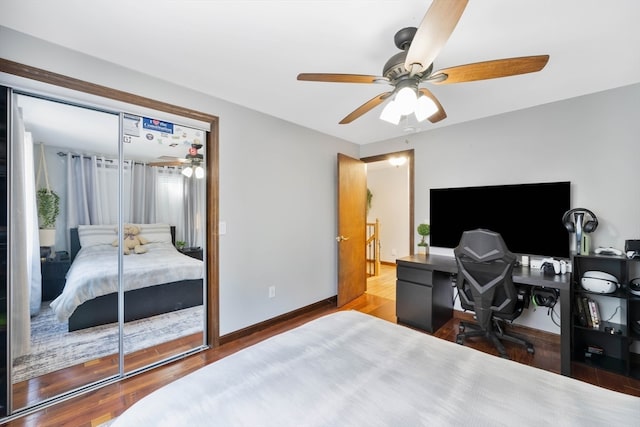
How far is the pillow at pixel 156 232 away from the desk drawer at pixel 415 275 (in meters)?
2.49

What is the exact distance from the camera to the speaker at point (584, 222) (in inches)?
89.4

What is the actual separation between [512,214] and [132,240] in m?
3.69

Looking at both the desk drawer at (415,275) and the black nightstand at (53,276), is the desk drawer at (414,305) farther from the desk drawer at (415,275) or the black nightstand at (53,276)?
the black nightstand at (53,276)

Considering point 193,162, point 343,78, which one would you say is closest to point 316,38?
point 343,78

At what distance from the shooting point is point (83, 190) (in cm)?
193

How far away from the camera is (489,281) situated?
225 cm

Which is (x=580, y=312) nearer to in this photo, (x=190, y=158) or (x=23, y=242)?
(x=190, y=158)

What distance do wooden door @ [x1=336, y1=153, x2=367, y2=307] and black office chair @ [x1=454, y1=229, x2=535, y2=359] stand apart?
61.2 inches

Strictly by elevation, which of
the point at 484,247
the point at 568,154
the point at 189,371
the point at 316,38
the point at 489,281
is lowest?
the point at 189,371

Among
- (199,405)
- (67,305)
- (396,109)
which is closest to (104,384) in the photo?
(67,305)

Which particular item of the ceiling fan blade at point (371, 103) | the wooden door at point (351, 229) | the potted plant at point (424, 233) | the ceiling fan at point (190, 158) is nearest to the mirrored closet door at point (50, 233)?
the ceiling fan at point (190, 158)

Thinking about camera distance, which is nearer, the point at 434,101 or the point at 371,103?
the point at 434,101

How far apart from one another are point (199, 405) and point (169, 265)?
1.90 metres

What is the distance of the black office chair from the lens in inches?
85.7
